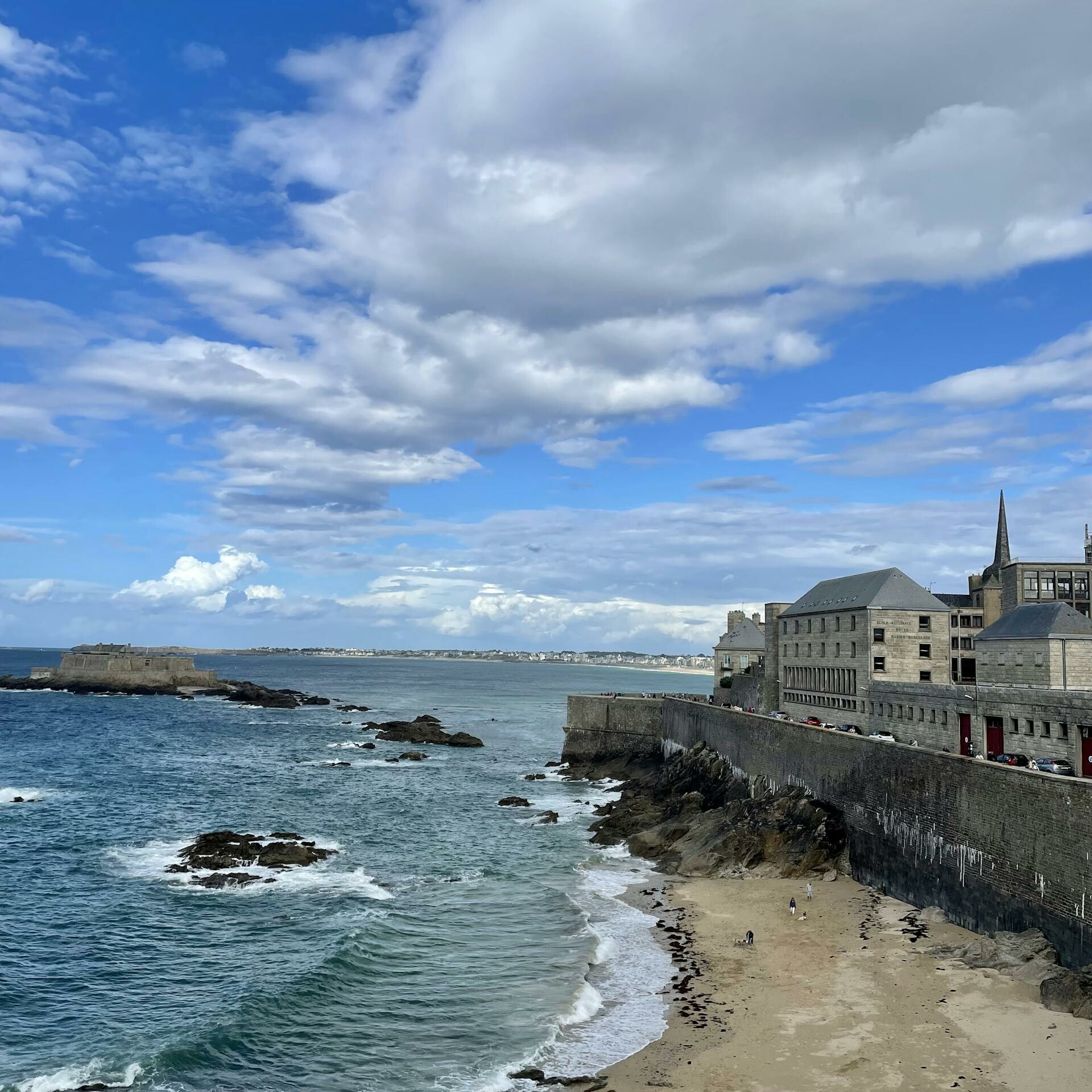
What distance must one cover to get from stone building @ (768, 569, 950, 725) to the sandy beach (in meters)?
20.0

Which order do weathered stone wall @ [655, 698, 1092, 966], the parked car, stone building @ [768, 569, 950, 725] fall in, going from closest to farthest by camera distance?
1. weathered stone wall @ [655, 698, 1092, 966]
2. the parked car
3. stone building @ [768, 569, 950, 725]

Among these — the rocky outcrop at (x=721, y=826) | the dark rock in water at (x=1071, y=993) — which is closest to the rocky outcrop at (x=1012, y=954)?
the dark rock in water at (x=1071, y=993)

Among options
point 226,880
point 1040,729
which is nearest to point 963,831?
point 1040,729

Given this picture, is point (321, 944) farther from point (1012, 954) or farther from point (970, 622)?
point (970, 622)

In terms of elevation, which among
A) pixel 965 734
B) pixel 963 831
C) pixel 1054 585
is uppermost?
pixel 1054 585

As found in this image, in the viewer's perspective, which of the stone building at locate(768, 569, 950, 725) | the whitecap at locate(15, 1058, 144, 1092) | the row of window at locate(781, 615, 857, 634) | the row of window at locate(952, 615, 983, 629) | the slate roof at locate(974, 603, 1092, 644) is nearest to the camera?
the whitecap at locate(15, 1058, 144, 1092)

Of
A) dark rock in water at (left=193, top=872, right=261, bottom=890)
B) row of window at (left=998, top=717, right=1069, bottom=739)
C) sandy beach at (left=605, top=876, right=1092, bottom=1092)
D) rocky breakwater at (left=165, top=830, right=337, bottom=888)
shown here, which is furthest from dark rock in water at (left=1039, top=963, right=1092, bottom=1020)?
dark rock in water at (left=193, top=872, right=261, bottom=890)

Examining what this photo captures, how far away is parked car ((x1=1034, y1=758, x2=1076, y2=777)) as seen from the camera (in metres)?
33.4

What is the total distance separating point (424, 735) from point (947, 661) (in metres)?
58.9

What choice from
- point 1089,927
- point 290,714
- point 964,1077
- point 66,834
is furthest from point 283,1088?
point 290,714

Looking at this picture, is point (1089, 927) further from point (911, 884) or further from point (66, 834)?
point (66, 834)

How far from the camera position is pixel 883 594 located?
52688 millimetres

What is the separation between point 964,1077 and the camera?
70.2 ft

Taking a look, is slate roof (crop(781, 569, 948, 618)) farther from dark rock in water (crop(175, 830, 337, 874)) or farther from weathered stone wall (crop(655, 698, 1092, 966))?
dark rock in water (crop(175, 830, 337, 874))
